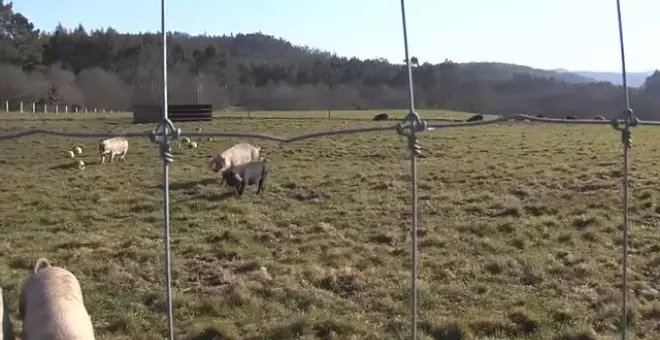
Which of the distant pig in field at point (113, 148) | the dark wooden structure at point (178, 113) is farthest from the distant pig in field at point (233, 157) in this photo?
the dark wooden structure at point (178, 113)

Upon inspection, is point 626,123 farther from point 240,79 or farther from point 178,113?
point 240,79

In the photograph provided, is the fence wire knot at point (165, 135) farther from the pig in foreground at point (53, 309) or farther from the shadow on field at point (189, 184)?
the shadow on field at point (189, 184)

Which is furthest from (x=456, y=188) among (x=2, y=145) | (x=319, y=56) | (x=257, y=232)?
(x=319, y=56)

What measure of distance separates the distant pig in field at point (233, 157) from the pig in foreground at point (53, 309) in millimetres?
10144

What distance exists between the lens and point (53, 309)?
10.8 feet

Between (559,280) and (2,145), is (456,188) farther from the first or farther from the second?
(2,145)

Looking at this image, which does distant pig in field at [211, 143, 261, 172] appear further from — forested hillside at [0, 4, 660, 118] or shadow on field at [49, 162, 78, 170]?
shadow on field at [49, 162, 78, 170]

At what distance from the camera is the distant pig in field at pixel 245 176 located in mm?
12094

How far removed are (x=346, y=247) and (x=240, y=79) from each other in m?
29.1

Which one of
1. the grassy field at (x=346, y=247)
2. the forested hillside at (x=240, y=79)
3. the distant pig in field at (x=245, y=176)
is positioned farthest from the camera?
the distant pig in field at (x=245, y=176)

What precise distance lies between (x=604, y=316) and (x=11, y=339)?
387 centimetres

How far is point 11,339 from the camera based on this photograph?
11.0 feet

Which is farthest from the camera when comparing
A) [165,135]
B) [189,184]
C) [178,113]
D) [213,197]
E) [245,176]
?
[178,113]

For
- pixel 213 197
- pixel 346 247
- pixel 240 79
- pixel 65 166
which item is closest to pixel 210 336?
pixel 346 247
